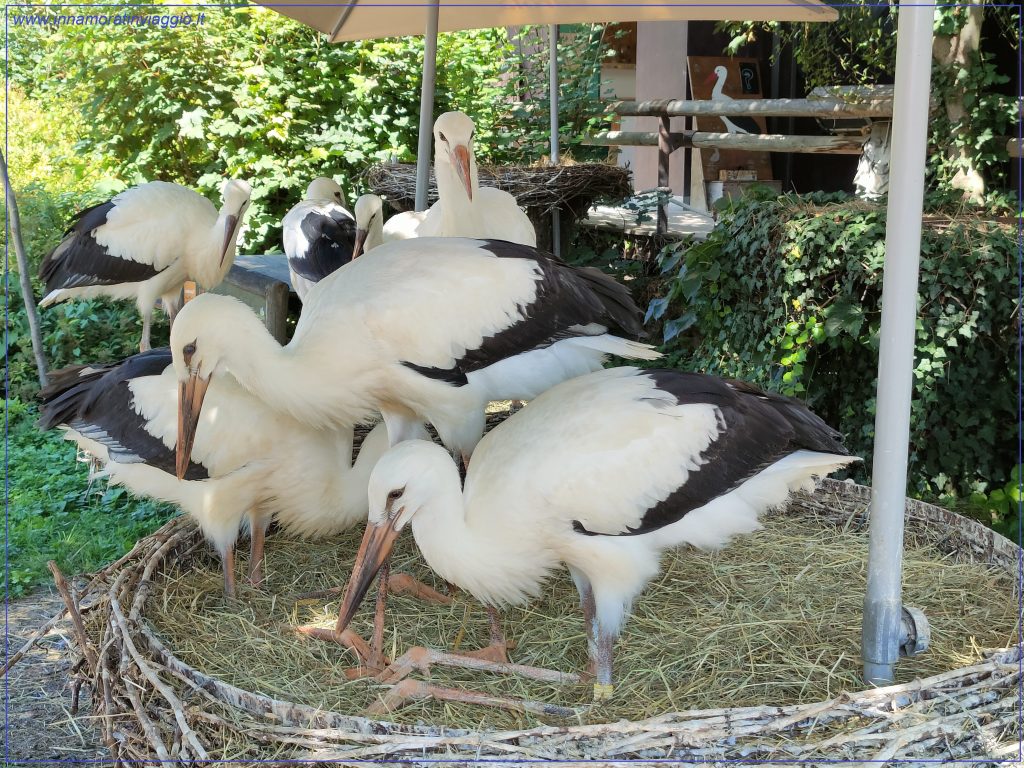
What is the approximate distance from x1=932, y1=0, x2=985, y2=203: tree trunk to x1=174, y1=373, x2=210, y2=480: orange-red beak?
5484 millimetres

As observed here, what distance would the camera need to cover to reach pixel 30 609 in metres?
4.51

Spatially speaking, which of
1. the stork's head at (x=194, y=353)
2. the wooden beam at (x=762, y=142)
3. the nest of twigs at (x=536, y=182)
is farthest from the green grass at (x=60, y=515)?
the wooden beam at (x=762, y=142)

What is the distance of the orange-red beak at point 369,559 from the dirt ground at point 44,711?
2.67 ft

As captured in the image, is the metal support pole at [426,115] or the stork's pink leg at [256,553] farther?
the metal support pole at [426,115]

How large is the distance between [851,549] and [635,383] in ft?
4.70

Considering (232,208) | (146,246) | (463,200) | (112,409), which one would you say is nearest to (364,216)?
(232,208)

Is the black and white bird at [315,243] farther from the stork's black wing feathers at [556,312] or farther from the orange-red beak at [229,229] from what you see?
the stork's black wing feathers at [556,312]

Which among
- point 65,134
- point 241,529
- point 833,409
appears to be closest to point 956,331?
point 833,409

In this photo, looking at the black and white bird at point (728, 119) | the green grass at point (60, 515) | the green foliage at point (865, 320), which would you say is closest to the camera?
the green foliage at point (865, 320)

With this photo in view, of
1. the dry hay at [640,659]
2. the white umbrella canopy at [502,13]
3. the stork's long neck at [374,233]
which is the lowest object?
the dry hay at [640,659]

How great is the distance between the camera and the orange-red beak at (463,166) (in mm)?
4520

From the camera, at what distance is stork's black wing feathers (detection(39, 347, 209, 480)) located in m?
3.61

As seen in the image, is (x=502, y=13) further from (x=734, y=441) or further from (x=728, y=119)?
(x=728, y=119)

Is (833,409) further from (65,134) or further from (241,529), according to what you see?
(65,134)
